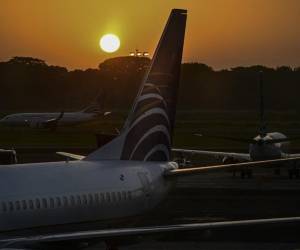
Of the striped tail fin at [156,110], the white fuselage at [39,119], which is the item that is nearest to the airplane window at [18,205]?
the striped tail fin at [156,110]

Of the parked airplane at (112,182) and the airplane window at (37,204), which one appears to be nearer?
the parked airplane at (112,182)

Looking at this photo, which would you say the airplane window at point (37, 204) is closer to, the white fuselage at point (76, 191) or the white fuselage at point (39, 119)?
the white fuselage at point (76, 191)

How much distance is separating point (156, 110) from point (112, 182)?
324cm

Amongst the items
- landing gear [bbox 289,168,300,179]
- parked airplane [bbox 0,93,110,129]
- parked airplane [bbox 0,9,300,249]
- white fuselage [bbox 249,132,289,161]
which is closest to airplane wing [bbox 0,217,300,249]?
parked airplane [bbox 0,9,300,249]

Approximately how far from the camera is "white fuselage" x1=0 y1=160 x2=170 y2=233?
19.0 m

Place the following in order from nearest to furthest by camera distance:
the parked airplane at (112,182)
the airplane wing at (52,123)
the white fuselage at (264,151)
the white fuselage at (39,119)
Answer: the parked airplane at (112,182) < the white fuselage at (264,151) < the airplane wing at (52,123) < the white fuselage at (39,119)

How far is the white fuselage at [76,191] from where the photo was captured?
18984 millimetres

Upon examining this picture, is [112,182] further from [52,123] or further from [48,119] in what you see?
[48,119]

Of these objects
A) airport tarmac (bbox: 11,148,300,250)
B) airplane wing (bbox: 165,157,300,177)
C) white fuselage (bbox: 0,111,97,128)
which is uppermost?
white fuselage (bbox: 0,111,97,128)

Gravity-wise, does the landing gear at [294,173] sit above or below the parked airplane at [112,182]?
below

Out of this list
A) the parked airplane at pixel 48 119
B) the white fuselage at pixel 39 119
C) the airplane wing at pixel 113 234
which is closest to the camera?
the airplane wing at pixel 113 234

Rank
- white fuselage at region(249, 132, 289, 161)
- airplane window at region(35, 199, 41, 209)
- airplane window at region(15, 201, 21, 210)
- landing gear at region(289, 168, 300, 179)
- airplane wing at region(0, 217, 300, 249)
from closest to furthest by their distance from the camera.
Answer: airplane wing at region(0, 217, 300, 249), airplane window at region(15, 201, 21, 210), airplane window at region(35, 199, 41, 209), landing gear at region(289, 168, 300, 179), white fuselage at region(249, 132, 289, 161)

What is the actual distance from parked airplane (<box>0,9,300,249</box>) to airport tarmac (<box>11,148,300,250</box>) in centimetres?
116

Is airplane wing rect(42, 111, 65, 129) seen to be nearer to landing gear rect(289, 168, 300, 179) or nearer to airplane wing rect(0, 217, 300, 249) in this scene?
landing gear rect(289, 168, 300, 179)
